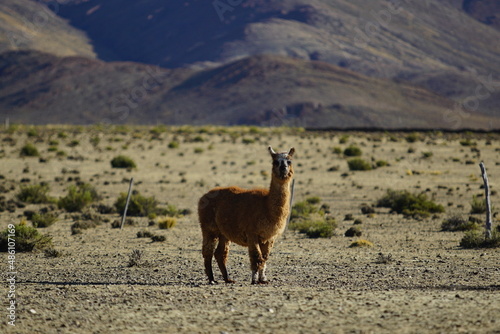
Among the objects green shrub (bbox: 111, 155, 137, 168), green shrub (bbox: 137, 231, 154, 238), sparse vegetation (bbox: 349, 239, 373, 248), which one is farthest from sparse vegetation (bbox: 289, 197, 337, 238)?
green shrub (bbox: 111, 155, 137, 168)

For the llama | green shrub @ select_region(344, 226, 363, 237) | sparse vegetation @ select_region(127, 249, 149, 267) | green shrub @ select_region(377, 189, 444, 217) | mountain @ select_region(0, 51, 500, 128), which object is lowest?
sparse vegetation @ select_region(127, 249, 149, 267)

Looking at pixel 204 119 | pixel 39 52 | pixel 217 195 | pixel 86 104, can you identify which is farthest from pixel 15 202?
pixel 39 52

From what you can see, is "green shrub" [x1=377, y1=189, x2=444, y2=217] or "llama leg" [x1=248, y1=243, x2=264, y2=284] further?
"green shrub" [x1=377, y1=189, x2=444, y2=217]

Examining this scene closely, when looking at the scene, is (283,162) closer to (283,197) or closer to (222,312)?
(283,197)

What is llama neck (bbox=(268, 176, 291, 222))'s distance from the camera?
419 inches

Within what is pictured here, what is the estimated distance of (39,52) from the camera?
195375 mm

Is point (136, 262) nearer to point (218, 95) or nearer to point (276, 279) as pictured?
point (276, 279)

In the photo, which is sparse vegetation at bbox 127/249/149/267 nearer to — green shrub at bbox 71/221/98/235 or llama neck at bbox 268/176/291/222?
llama neck at bbox 268/176/291/222

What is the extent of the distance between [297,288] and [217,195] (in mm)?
1945

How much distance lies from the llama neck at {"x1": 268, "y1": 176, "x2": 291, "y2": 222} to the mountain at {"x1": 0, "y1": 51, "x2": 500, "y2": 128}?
12825cm

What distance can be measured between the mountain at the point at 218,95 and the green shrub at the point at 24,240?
404 ft

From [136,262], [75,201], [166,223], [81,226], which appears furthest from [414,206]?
[136,262]

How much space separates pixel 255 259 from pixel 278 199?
979 mm

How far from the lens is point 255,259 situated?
10.9 metres
